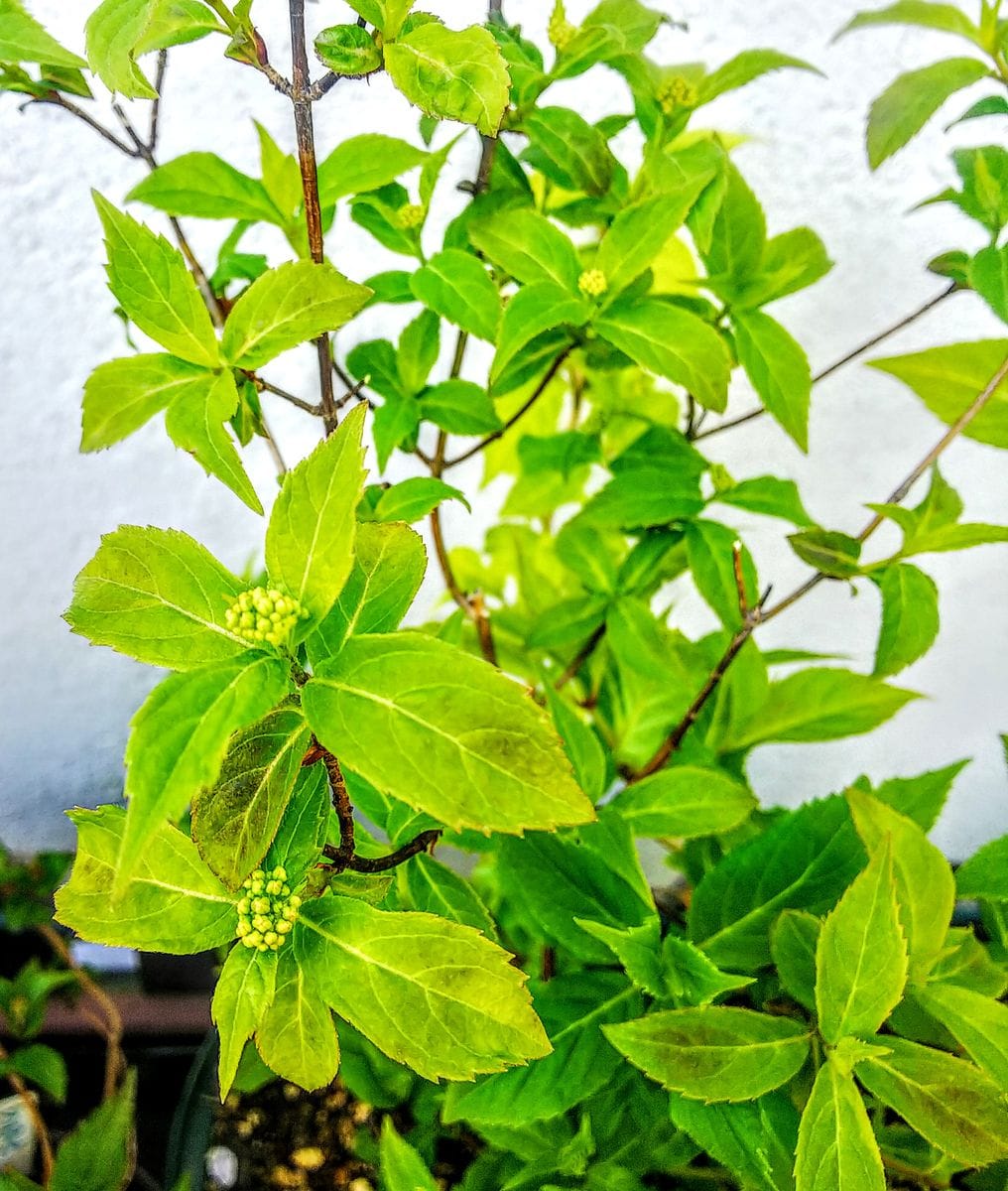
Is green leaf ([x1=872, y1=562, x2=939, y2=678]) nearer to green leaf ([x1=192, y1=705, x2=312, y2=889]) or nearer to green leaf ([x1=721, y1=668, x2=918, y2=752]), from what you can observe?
green leaf ([x1=721, y1=668, x2=918, y2=752])

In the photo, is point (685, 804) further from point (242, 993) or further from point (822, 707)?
point (242, 993)

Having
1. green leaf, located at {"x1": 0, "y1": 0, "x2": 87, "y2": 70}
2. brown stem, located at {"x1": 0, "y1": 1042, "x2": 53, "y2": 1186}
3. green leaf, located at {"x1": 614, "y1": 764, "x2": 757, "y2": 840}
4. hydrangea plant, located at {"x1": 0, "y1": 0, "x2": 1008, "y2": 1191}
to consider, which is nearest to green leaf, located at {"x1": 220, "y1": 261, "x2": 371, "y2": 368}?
hydrangea plant, located at {"x1": 0, "y1": 0, "x2": 1008, "y2": 1191}

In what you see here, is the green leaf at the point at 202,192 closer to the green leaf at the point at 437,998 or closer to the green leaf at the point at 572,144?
the green leaf at the point at 572,144

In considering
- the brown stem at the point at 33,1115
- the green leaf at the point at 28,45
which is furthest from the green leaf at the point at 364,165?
the brown stem at the point at 33,1115

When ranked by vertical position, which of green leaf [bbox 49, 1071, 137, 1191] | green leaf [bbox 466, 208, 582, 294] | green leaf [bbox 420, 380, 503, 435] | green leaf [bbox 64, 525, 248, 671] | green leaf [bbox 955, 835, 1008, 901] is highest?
green leaf [bbox 466, 208, 582, 294]

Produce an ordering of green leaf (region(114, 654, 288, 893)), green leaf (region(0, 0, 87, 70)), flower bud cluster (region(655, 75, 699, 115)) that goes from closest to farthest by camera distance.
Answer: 1. green leaf (region(114, 654, 288, 893))
2. green leaf (region(0, 0, 87, 70))
3. flower bud cluster (region(655, 75, 699, 115))

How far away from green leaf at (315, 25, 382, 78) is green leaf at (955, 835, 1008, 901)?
472 mm

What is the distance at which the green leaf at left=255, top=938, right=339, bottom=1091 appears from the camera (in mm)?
308

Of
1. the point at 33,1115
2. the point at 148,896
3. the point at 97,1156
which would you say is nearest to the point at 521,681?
the point at 148,896

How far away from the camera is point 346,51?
0.29 metres

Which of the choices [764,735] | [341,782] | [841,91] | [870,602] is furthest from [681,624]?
[341,782]

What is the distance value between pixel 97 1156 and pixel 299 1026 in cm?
29

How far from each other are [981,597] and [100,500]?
0.81m

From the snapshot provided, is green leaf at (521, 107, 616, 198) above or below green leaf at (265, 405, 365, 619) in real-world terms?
above
